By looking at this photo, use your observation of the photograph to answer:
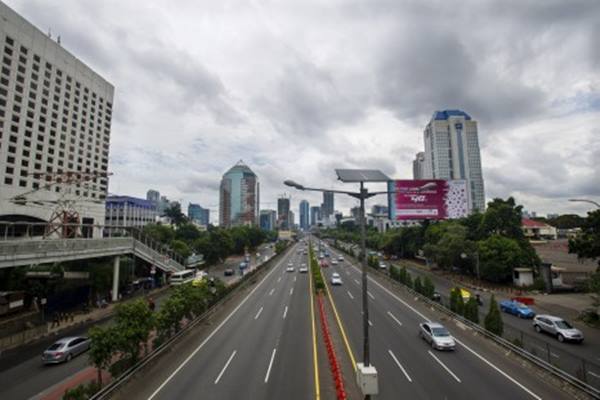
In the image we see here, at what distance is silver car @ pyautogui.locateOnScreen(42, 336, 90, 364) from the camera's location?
20.7 m

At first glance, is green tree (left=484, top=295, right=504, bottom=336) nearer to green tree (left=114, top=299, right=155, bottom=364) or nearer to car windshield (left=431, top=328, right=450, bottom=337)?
car windshield (left=431, top=328, right=450, bottom=337)

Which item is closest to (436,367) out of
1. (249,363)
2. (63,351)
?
(249,363)

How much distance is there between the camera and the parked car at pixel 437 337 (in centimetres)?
2097

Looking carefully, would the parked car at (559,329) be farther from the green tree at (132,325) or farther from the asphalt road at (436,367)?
the green tree at (132,325)

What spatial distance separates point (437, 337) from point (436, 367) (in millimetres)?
3529

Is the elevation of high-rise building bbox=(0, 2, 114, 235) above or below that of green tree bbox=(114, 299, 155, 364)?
above

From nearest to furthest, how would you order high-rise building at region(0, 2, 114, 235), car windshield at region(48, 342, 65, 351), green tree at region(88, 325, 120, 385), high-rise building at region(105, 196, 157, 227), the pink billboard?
green tree at region(88, 325, 120, 385) < car windshield at region(48, 342, 65, 351) < high-rise building at region(0, 2, 114, 235) < the pink billboard < high-rise building at region(105, 196, 157, 227)

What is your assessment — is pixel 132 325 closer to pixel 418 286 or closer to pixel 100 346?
pixel 100 346

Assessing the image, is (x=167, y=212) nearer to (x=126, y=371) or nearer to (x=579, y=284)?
(x=126, y=371)

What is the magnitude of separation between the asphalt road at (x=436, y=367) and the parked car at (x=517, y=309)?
9421 mm

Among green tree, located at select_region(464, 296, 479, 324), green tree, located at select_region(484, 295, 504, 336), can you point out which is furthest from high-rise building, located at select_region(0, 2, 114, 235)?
green tree, located at select_region(484, 295, 504, 336)

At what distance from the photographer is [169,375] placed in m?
17.9

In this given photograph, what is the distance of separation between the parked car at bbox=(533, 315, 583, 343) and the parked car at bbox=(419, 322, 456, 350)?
9.42m

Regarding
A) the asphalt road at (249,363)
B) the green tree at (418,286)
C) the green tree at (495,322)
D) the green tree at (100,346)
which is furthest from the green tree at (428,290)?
the green tree at (100,346)
